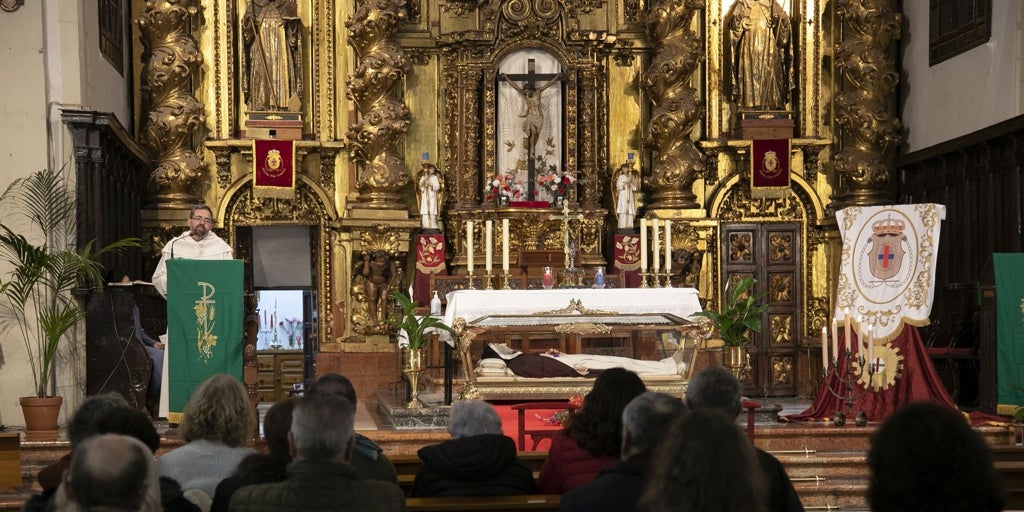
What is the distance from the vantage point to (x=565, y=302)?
1184 cm

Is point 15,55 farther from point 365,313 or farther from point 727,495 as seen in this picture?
point 727,495

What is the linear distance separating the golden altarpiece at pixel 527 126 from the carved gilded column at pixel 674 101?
0.03 m

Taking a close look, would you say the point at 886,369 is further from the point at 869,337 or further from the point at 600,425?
the point at 600,425

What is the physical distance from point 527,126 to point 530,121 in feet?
0.24

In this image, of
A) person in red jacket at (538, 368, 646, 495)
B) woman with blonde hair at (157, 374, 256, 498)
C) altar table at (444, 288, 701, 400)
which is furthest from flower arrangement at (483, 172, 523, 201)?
woman with blonde hair at (157, 374, 256, 498)

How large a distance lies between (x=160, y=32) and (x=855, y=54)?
856cm

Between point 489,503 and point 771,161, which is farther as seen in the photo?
point 771,161

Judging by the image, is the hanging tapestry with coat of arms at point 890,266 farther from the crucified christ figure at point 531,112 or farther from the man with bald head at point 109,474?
the man with bald head at point 109,474

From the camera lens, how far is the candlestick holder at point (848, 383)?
10.4 m

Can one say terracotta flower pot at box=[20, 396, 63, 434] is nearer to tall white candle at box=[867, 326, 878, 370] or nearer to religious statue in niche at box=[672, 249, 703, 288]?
tall white candle at box=[867, 326, 878, 370]

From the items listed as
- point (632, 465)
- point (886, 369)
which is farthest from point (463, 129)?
point (632, 465)

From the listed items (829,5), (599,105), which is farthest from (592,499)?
(829,5)

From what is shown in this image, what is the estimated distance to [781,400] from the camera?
15258mm

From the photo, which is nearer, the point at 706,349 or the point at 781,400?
the point at 706,349
